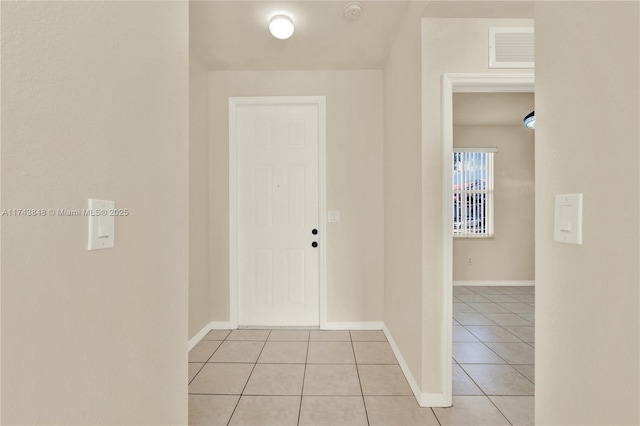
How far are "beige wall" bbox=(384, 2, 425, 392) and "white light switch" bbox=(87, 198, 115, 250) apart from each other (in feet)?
5.64

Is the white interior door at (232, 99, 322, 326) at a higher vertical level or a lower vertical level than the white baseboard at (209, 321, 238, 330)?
higher

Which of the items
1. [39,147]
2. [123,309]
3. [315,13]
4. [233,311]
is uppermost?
[315,13]

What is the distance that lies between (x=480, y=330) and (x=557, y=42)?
323 centimetres

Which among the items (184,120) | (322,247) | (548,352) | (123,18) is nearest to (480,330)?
(322,247)

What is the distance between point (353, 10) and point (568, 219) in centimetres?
211

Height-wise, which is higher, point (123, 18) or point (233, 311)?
point (123, 18)

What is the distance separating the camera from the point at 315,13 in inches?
93.2

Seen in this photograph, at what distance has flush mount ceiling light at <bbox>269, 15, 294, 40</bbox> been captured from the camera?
7.75 ft

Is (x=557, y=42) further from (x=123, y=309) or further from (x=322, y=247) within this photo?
(x=322, y=247)

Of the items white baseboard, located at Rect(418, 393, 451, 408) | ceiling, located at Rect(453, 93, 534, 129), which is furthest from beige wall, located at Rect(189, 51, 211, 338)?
ceiling, located at Rect(453, 93, 534, 129)

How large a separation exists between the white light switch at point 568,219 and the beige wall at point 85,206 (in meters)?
1.11

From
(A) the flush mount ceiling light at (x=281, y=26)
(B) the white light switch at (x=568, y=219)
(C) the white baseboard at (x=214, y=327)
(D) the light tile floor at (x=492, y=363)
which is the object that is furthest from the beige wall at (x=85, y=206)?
(C) the white baseboard at (x=214, y=327)

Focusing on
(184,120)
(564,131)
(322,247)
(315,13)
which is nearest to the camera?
(564,131)

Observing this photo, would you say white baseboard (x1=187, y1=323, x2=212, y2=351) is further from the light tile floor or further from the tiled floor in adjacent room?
the light tile floor
